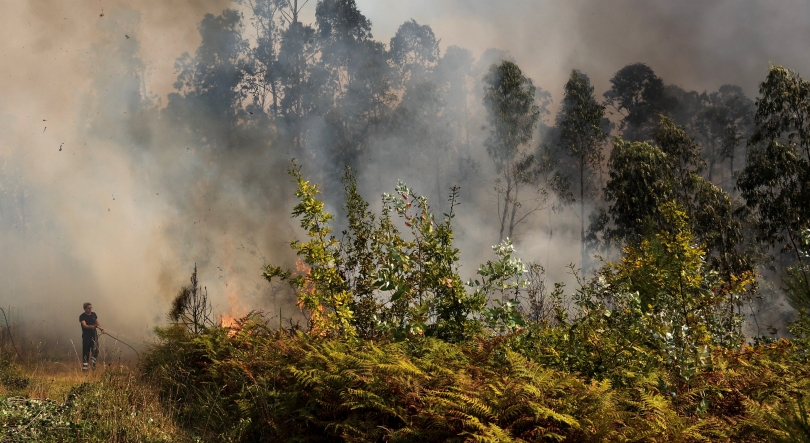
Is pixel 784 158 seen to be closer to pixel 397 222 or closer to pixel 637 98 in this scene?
pixel 397 222

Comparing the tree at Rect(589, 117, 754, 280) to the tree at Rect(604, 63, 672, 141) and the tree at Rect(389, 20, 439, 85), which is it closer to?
the tree at Rect(604, 63, 672, 141)

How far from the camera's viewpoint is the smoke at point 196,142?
1577 cm

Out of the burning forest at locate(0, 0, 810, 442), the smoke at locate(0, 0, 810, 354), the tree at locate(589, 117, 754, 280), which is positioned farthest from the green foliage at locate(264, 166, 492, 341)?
the tree at locate(589, 117, 754, 280)

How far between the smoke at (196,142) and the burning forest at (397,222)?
9 cm

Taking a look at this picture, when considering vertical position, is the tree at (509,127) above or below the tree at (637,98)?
below

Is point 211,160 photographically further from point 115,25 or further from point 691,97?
point 691,97

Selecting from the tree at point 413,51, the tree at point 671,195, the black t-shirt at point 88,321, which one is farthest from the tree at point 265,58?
the black t-shirt at point 88,321

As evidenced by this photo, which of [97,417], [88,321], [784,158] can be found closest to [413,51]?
[784,158]

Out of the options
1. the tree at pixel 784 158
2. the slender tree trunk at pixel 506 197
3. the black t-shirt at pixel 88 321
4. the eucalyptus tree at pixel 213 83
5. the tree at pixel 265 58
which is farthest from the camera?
the slender tree trunk at pixel 506 197

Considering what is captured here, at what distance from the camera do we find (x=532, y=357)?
4.87 m

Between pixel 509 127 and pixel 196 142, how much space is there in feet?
43.2

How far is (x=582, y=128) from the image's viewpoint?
26.6 meters

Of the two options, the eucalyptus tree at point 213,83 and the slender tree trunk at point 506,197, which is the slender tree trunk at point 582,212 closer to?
the slender tree trunk at point 506,197

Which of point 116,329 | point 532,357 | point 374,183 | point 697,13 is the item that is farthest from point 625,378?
point 697,13
